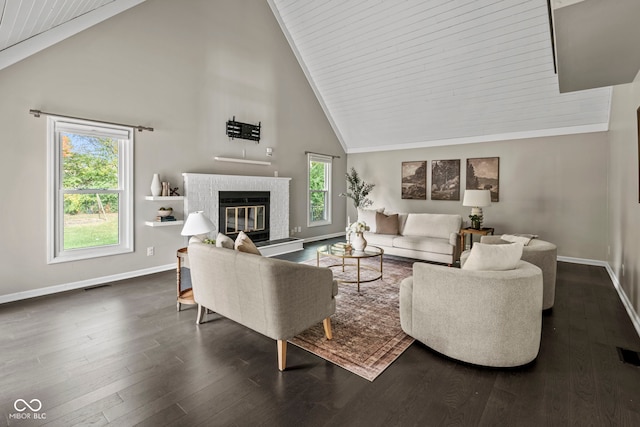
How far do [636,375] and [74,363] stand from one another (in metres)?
3.99

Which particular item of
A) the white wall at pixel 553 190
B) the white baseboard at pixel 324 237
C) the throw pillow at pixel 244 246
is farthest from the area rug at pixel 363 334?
the white wall at pixel 553 190

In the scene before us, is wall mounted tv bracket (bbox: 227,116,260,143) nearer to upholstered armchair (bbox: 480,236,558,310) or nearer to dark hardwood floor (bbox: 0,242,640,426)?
dark hardwood floor (bbox: 0,242,640,426)

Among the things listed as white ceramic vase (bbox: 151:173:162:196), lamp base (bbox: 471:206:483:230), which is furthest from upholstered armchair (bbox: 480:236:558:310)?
white ceramic vase (bbox: 151:173:162:196)

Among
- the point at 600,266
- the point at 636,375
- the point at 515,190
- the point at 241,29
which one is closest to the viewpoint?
the point at 636,375

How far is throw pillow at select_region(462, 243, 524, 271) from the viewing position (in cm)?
236

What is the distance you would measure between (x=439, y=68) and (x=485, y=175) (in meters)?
2.41

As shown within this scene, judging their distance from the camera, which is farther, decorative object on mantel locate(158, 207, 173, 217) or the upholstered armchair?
decorative object on mantel locate(158, 207, 173, 217)

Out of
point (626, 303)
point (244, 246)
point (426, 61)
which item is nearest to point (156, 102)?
point (244, 246)

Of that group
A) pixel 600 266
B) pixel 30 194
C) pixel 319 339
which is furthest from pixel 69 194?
pixel 600 266

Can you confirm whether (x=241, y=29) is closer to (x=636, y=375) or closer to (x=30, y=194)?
(x=30, y=194)

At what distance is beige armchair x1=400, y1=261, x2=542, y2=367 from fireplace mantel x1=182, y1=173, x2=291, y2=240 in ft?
13.3

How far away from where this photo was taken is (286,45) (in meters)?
6.69

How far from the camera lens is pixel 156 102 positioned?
4730 mm

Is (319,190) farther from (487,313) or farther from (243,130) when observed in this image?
(487,313)
